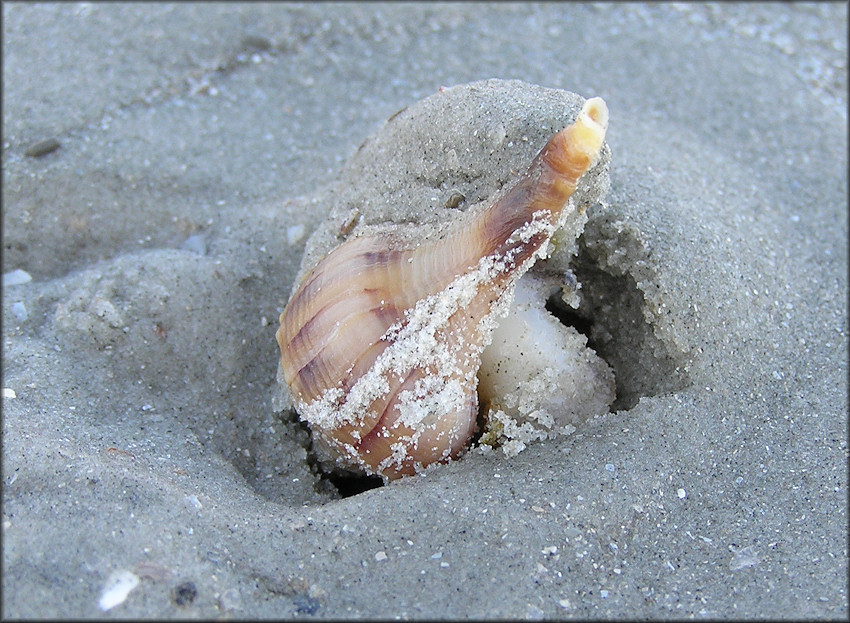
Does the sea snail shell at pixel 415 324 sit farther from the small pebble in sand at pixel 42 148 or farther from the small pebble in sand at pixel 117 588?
the small pebble in sand at pixel 42 148

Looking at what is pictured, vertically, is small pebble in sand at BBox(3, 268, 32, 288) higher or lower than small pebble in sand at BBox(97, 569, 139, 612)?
lower

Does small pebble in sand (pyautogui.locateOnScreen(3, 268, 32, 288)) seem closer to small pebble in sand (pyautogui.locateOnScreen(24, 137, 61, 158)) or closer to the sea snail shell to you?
small pebble in sand (pyautogui.locateOnScreen(24, 137, 61, 158))

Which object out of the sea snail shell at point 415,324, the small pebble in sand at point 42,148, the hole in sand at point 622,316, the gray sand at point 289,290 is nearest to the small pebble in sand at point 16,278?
the gray sand at point 289,290

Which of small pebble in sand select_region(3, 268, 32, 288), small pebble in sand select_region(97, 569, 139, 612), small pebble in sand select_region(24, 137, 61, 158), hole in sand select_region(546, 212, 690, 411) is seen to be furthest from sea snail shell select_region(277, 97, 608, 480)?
small pebble in sand select_region(24, 137, 61, 158)

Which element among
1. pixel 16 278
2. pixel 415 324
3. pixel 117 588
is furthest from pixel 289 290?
pixel 117 588

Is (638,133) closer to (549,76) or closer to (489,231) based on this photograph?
(549,76)

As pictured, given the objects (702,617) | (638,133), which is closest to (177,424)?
(702,617)
